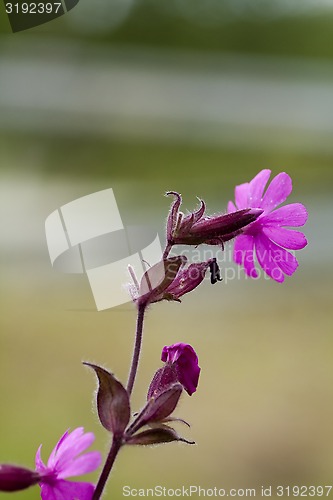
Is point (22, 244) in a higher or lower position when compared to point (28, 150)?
lower

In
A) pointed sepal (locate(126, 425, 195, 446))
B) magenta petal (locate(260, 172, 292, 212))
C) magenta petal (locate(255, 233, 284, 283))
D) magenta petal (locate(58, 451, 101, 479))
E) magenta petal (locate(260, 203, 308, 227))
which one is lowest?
pointed sepal (locate(126, 425, 195, 446))

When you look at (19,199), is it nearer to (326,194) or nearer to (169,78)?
(169,78)

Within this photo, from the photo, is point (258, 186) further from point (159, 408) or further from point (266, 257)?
point (159, 408)

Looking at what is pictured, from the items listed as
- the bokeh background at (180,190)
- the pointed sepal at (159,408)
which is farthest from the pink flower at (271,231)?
the bokeh background at (180,190)

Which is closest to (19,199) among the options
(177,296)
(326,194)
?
(326,194)

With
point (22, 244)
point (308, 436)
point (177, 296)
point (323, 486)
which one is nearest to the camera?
point (177, 296)

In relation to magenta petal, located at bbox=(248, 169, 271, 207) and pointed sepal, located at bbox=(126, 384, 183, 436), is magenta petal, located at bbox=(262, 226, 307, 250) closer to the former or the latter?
magenta petal, located at bbox=(248, 169, 271, 207)

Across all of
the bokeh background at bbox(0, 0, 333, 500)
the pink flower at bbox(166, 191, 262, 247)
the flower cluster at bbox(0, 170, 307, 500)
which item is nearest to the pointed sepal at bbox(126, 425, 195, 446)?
the flower cluster at bbox(0, 170, 307, 500)
